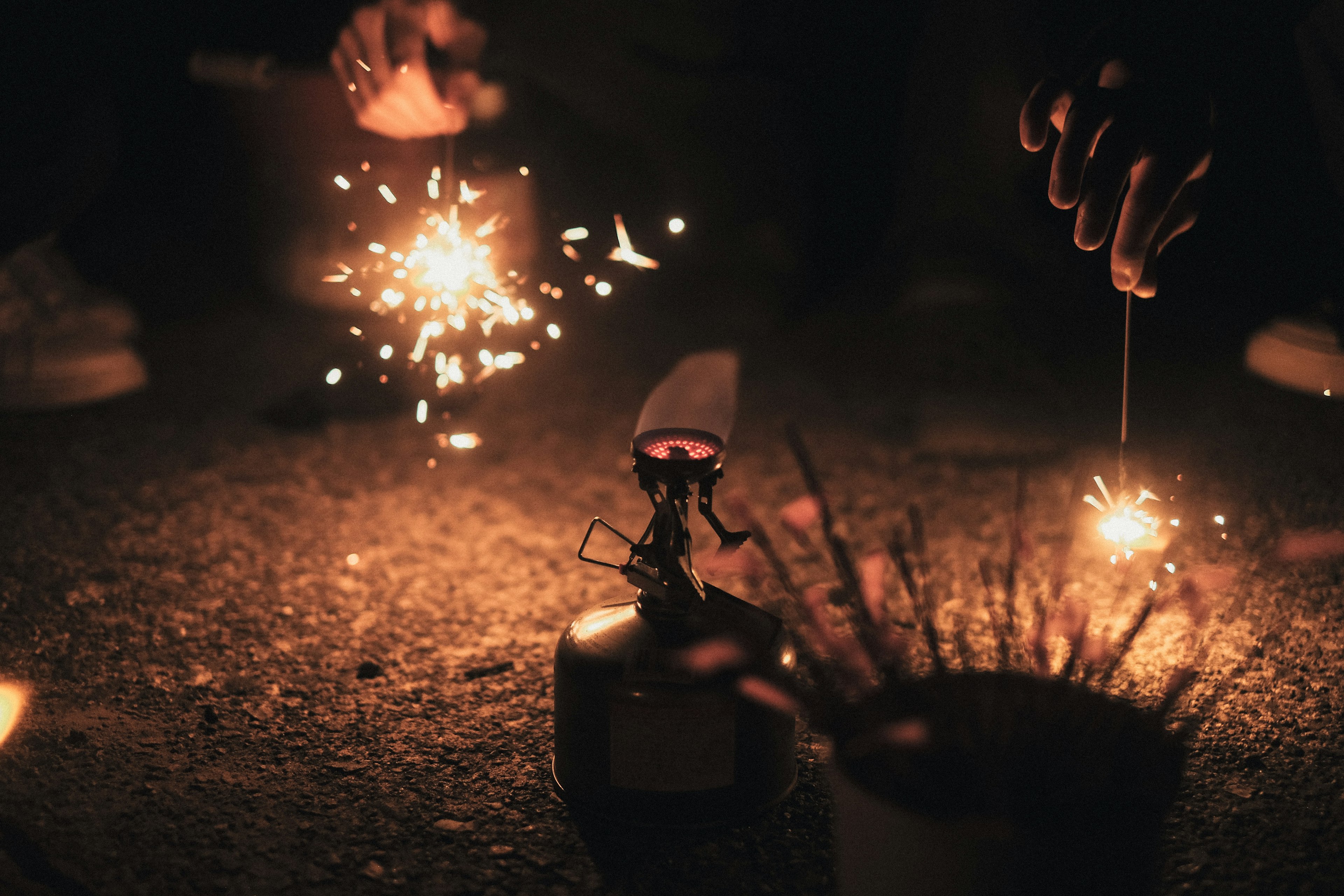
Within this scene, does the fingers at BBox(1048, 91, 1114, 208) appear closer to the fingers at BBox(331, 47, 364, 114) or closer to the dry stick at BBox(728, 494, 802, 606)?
the dry stick at BBox(728, 494, 802, 606)

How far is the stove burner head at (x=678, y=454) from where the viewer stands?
1840mm

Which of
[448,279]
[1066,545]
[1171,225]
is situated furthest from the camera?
[1066,545]

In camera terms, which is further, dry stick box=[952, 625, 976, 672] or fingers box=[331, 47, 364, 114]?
fingers box=[331, 47, 364, 114]

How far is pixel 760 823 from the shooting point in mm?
1941

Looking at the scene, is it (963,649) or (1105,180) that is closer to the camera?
(963,649)

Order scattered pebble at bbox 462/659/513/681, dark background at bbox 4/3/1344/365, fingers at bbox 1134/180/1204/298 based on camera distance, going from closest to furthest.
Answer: fingers at bbox 1134/180/1204/298
scattered pebble at bbox 462/659/513/681
dark background at bbox 4/3/1344/365

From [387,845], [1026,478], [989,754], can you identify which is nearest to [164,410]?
[387,845]

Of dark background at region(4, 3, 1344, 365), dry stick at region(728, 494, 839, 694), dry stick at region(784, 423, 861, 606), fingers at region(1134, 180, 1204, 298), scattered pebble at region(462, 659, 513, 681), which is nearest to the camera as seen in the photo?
dry stick at region(784, 423, 861, 606)

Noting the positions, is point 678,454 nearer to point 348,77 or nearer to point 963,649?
point 963,649

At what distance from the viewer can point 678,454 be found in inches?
73.0

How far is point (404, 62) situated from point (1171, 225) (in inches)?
69.1

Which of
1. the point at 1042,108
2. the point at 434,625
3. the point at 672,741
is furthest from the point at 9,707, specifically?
the point at 1042,108

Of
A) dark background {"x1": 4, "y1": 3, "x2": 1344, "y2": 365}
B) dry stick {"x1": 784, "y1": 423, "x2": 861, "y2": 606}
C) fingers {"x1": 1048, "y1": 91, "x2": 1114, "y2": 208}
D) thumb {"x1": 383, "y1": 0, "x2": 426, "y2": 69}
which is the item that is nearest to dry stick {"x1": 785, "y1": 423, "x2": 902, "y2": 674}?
dry stick {"x1": 784, "y1": 423, "x2": 861, "y2": 606}

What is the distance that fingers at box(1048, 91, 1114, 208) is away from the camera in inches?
78.6
